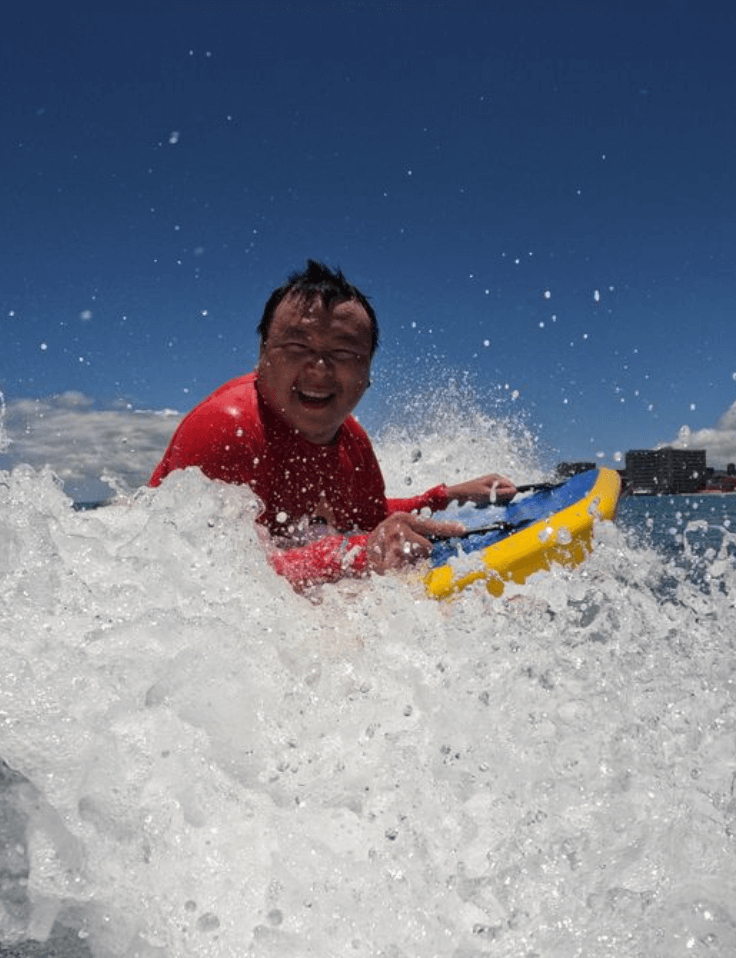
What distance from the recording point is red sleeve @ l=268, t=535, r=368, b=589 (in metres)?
2.96

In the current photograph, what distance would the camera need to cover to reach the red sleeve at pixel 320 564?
2.96 metres

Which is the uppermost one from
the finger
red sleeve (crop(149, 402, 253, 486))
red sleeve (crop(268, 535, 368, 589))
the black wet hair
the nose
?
the black wet hair

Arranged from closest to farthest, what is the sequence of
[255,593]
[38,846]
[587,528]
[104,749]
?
[38,846]
[104,749]
[255,593]
[587,528]

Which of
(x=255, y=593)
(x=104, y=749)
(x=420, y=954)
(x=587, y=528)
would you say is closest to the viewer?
(x=420, y=954)

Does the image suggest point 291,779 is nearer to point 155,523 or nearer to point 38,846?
point 38,846

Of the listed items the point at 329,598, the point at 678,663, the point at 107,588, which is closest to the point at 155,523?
the point at 107,588

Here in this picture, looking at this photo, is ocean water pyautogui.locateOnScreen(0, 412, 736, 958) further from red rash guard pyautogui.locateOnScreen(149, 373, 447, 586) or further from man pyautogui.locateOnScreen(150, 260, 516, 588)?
man pyautogui.locateOnScreen(150, 260, 516, 588)

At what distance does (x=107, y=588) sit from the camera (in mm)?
2479

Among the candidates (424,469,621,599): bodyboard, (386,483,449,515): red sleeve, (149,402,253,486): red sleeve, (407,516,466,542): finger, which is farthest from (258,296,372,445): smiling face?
(386,483,449,515): red sleeve

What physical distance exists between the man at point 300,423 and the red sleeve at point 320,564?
0.12 feet

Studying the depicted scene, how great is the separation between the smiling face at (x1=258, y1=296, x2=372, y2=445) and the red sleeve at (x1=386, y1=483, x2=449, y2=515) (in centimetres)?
108

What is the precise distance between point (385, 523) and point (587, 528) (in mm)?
1075

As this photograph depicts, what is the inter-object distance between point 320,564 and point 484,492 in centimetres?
185

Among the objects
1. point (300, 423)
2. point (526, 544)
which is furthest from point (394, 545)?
point (300, 423)
